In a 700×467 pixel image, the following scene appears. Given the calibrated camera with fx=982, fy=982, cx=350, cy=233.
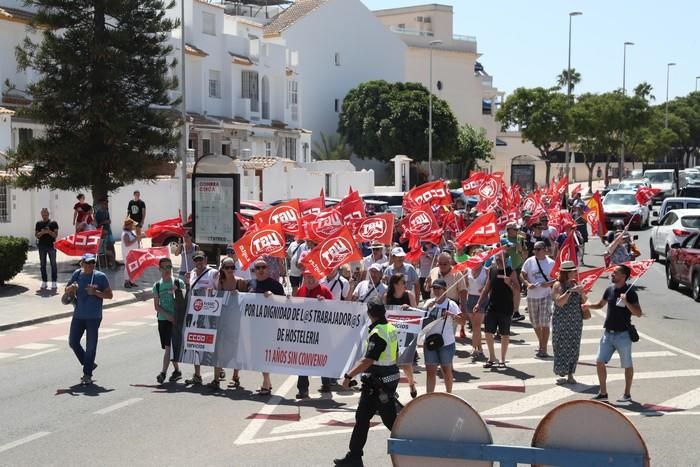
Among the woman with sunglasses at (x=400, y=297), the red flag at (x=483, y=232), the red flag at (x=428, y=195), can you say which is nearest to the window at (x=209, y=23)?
the red flag at (x=428, y=195)

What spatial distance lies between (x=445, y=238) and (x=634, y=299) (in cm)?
897

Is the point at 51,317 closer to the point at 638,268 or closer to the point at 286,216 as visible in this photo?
the point at 286,216

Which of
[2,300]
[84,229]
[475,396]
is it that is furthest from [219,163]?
[475,396]

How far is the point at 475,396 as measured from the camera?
12078 millimetres

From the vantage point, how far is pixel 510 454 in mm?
5418

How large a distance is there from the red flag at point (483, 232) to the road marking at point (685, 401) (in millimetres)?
5203

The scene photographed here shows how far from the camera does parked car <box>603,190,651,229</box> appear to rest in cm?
3916

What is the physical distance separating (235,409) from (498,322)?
14.9 ft

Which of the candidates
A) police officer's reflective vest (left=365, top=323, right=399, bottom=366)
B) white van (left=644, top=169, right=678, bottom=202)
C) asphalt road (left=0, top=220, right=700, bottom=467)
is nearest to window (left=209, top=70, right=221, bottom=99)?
white van (left=644, top=169, right=678, bottom=202)

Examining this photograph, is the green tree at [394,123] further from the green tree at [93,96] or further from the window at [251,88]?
the green tree at [93,96]

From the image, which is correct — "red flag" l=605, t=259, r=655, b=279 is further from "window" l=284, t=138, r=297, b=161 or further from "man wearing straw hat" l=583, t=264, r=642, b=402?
"window" l=284, t=138, r=297, b=161

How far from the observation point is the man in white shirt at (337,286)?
528 inches

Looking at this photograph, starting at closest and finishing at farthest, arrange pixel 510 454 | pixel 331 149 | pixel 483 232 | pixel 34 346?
pixel 510 454, pixel 34 346, pixel 483 232, pixel 331 149

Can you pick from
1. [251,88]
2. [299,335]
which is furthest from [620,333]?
[251,88]
